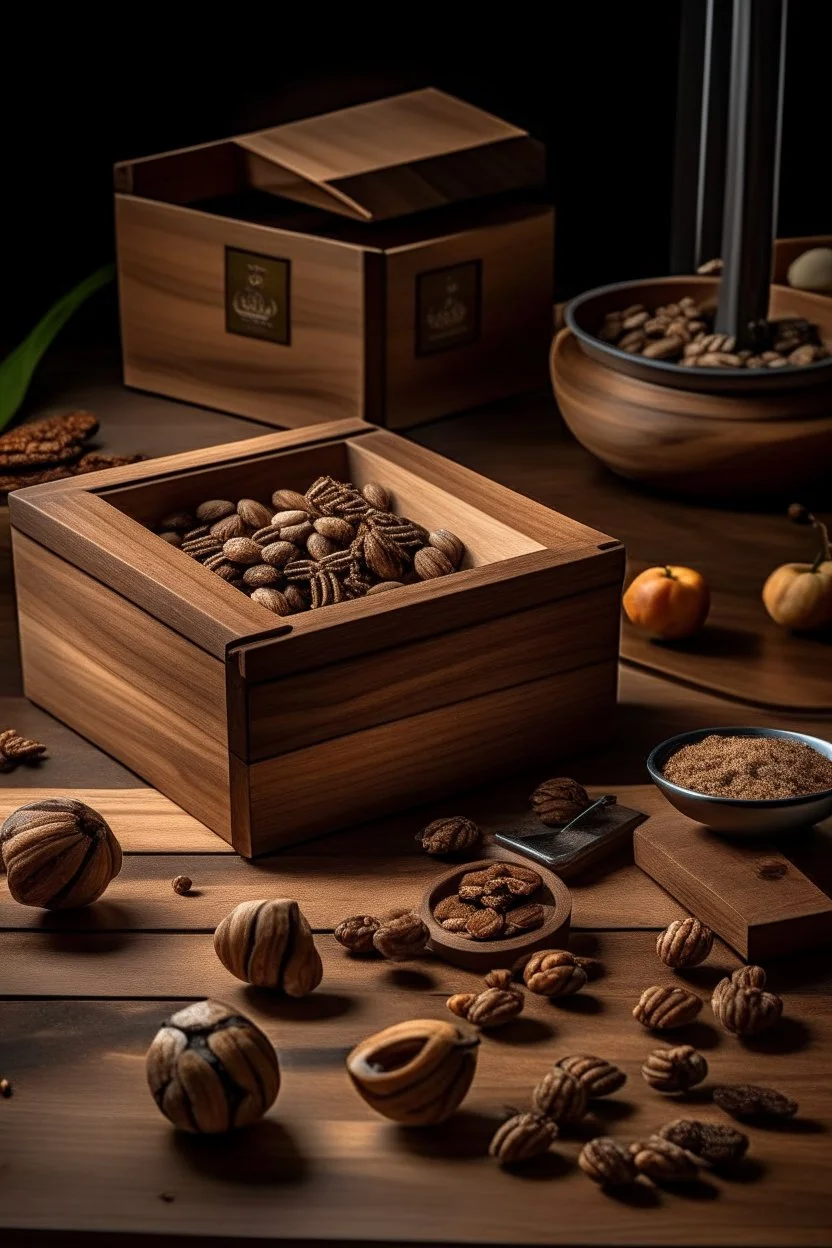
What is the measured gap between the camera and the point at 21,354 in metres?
2.26

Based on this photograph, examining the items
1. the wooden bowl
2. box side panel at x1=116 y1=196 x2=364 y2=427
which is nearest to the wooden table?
the wooden bowl

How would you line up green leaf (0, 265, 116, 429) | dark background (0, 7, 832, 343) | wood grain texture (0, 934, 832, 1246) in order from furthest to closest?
dark background (0, 7, 832, 343) < green leaf (0, 265, 116, 429) < wood grain texture (0, 934, 832, 1246)

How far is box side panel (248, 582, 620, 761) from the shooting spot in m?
1.33

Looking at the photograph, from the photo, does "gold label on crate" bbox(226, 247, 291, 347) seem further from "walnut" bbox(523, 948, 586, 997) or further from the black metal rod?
"walnut" bbox(523, 948, 586, 997)

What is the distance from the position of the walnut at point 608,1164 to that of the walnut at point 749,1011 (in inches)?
6.0

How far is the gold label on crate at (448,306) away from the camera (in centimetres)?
208

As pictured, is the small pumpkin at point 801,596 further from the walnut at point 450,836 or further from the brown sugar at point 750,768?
the walnut at point 450,836

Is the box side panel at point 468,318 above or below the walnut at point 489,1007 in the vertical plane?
above

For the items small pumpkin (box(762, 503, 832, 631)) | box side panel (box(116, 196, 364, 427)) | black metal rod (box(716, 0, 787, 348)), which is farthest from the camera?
box side panel (box(116, 196, 364, 427))

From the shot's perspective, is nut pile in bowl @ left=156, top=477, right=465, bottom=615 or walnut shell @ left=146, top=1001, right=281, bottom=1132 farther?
nut pile in bowl @ left=156, top=477, right=465, bottom=615

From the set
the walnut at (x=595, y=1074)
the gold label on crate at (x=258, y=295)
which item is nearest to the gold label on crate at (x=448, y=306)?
the gold label on crate at (x=258, y=295)

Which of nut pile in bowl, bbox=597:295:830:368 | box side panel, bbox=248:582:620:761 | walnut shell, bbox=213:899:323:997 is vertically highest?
nut pile in bowl, bbox=597:295:830:368

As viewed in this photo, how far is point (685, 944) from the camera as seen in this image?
122 centimetres

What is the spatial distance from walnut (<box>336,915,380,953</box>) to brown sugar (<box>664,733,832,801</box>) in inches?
9.8
